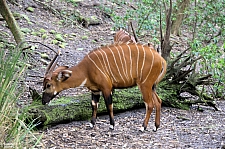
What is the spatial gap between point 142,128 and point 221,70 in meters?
1.95

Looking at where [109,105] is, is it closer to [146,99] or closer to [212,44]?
[146,99]

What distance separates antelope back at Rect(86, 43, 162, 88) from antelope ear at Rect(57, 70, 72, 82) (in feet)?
1.12

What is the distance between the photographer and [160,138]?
446 cm

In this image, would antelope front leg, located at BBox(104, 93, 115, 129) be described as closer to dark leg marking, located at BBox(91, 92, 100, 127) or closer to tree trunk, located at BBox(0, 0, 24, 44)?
dark leg marking, located at BBox(91, 92, 100, 127)

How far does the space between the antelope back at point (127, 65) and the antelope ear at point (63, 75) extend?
0.34 metres

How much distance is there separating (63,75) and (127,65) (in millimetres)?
847

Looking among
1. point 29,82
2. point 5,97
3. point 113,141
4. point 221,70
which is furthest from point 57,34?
point 5,97

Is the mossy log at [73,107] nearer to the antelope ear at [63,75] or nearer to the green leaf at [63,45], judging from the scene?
the antelope ear at [63,75]

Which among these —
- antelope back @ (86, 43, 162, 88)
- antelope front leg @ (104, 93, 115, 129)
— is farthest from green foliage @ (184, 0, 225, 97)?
antelope front leg @ (104, 93, 115, 129)

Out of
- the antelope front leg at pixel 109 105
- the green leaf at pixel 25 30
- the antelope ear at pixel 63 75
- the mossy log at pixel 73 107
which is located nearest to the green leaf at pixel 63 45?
the green leaf at pixel 25 30

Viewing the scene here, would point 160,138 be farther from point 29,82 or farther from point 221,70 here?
point 29,82

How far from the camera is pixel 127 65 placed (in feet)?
15.1

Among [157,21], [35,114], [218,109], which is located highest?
[157,21]

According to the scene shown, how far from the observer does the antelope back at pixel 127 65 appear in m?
4.59
